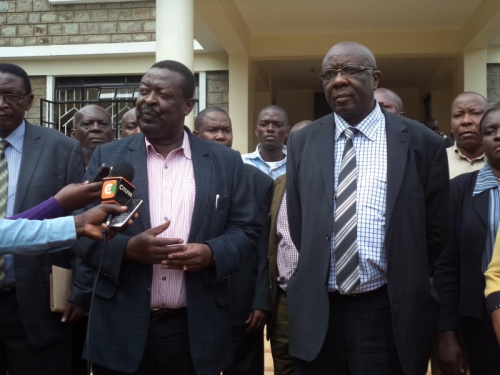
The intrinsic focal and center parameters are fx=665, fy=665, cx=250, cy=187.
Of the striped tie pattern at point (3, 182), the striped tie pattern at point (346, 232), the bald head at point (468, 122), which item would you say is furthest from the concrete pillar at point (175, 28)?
the striped tie pattern at point (346, 232)

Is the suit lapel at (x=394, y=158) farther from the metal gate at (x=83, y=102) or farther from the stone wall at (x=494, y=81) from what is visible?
the metal gate at (x=83, y=102)

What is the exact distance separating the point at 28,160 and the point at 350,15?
7722 millimetres

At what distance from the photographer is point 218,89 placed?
11656 millimetres

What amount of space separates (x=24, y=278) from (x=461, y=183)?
8.43ft

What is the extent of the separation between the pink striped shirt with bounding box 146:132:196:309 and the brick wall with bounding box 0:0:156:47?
8.59m

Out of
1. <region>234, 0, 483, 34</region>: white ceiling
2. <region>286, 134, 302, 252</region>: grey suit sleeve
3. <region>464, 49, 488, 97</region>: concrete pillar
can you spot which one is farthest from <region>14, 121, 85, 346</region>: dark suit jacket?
<region>464, 49, 488, 97</region>: concrete pillar

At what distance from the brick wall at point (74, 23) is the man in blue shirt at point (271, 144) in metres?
6.05

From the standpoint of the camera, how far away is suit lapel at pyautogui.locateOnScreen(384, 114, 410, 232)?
3.20 metres

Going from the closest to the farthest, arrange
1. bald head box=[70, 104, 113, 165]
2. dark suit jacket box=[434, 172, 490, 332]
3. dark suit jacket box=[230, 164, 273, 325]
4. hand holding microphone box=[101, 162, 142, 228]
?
1. hand holding microphone box=[101, 162, 142, 228]
2. dark suit jacket box=[434, 172, 490, 332]
3. dark suit jacket box=[230, 164, 273, 325]
4. bald head box=[70, 104, 113, 165]

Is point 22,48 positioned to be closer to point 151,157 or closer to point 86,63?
point 86,63

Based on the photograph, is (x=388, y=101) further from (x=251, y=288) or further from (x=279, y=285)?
(x=251, y=288)

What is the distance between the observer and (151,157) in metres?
3.41

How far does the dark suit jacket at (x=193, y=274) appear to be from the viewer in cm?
312

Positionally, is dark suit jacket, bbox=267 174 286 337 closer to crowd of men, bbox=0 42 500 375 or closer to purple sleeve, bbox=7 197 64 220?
crowd of men, bbox=0 42 500 375
